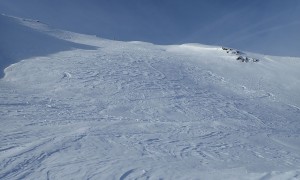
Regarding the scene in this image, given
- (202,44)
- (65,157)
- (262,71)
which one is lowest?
(65,157)

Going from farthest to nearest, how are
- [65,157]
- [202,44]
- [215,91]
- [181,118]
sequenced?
[202,44]
[215,91]
[181,118]
[65,157]

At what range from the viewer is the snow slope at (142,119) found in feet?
30.5

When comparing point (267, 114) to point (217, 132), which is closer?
point (217, 132)

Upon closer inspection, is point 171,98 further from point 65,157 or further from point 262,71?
point 262,71

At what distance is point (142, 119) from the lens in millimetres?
14562

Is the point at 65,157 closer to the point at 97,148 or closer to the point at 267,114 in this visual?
the point at 97,148

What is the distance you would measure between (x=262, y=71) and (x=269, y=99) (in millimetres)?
8152

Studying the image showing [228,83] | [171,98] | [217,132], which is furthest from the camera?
[228,83]

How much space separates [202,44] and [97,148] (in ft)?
110

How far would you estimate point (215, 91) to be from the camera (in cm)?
2145

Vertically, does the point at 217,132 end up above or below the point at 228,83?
below

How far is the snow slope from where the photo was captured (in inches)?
366

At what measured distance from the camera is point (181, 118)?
1546 centimetres

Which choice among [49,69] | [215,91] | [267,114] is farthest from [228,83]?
[49,69]
